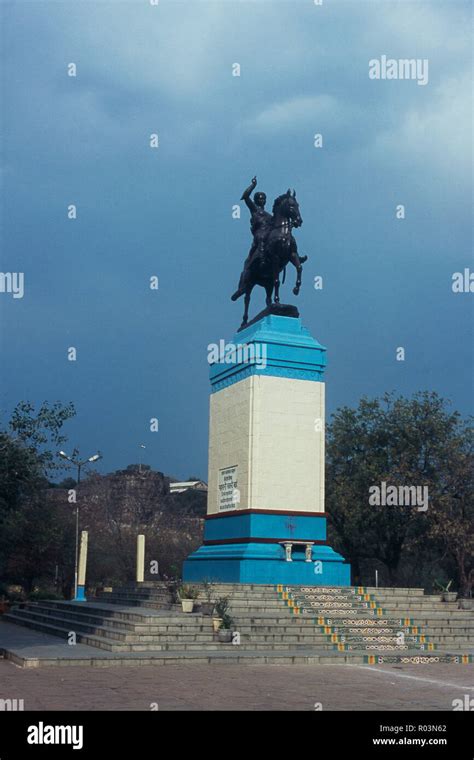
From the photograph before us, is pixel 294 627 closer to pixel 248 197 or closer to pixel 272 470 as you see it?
pixel 272 470

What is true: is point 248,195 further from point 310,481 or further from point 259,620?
point 259,620

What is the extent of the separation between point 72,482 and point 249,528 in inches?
2163

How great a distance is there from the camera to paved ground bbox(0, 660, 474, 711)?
988 cm

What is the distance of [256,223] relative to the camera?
24500 mm

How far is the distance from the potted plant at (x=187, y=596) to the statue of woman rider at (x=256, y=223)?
974 centimetres

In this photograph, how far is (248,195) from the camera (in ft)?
79.7

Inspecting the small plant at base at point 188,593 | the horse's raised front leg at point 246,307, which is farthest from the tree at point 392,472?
the small plant at base at point 188,593

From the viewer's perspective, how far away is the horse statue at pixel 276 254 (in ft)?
77.7

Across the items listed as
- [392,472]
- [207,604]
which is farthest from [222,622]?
[392,472]

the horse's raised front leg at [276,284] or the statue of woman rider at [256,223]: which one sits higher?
the statue of woman rider at [256,223]

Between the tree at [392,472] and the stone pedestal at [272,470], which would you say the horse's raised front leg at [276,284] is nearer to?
the stone pedestal at [272,470]

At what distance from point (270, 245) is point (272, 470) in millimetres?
6313

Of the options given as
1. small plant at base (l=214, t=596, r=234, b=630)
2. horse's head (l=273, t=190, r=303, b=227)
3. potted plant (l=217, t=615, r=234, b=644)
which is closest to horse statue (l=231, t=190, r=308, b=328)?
horse's head (l=273, t=190, r=303, b=227)
